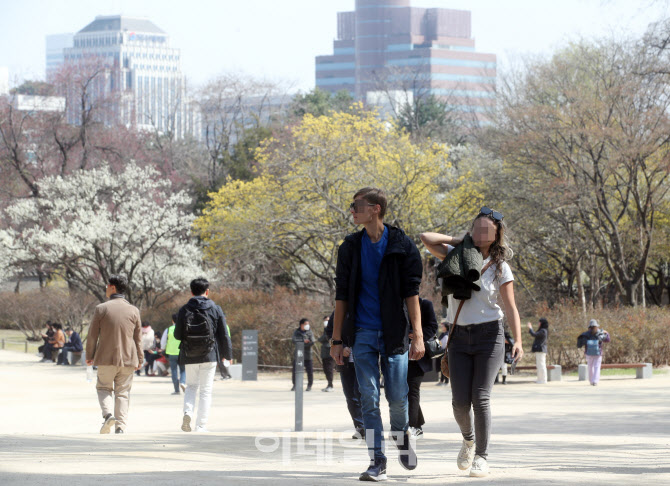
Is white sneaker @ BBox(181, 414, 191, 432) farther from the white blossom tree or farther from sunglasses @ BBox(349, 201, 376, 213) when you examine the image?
the white blossom tree

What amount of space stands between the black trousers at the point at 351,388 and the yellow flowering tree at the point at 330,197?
2090cm

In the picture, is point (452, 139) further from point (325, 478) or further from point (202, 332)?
point (325, 478)

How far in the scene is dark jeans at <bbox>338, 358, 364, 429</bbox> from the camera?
6.86 metres

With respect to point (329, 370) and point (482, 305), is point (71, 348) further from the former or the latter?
point (482, 305)

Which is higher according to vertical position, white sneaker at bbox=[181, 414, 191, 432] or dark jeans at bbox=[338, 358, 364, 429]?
dark jeans at bbox=[338, 358, 364, 429]

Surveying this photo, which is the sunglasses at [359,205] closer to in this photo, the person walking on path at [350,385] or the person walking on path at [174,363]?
the person walking on path at [350,385]

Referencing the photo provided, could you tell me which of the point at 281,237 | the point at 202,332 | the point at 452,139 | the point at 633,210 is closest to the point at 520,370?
the point at 281,237

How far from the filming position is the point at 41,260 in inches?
1460

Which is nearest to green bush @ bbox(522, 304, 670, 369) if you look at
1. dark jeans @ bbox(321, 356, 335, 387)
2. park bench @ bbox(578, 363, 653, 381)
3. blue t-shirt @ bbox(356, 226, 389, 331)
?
park bench @ bbox(578, 363, 653, 381)

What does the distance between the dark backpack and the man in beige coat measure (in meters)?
0.52

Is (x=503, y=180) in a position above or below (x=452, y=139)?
Answer: below

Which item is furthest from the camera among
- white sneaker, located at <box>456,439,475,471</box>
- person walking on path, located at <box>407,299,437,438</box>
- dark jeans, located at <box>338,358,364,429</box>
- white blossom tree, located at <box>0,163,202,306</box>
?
white blossom tree, located at <box>0,163,202,306</box>

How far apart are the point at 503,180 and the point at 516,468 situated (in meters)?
28.1

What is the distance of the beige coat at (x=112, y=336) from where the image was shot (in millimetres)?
10219
